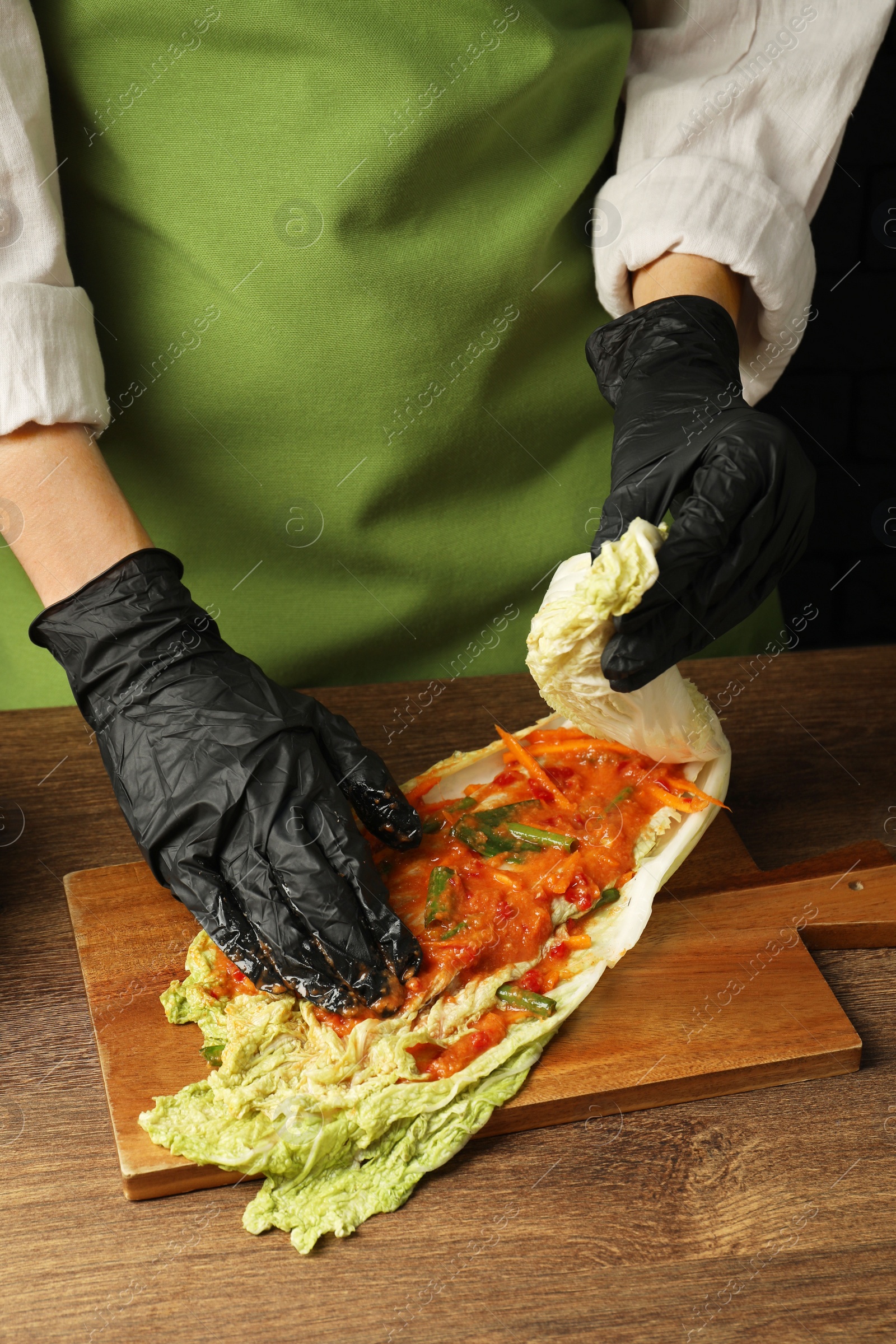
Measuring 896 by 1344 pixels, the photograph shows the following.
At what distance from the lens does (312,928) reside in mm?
1758

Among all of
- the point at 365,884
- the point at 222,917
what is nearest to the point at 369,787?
the point at 365,884

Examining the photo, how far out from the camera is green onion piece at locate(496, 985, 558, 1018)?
180 cm

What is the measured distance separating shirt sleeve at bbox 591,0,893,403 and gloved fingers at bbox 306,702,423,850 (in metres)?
1.28

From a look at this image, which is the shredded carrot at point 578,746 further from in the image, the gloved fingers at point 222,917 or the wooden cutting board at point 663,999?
the gloved fingers at point 222,917

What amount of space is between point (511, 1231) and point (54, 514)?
1441 millimetres

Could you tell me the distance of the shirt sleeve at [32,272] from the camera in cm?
193

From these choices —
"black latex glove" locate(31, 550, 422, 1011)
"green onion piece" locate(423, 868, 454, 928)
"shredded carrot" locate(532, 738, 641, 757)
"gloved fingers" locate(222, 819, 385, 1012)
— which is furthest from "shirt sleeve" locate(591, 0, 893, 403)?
"gloved fingers" locate(222, 819, 385, 1012)

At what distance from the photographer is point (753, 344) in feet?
8.65

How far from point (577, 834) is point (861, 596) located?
105 inches

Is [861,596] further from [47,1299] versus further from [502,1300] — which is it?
[47,1299]

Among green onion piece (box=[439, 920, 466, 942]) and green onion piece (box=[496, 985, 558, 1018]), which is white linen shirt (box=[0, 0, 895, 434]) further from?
green onion piece (box=[496, 985, 558, 1018])

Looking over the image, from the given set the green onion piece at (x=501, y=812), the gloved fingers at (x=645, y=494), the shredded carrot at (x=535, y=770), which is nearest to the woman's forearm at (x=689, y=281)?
the gloved fingers at (x=645, y=494)

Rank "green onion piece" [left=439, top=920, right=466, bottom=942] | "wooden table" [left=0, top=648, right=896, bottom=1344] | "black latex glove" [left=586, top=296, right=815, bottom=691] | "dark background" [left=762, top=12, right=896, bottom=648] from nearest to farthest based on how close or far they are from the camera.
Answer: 1. "wooden table" [left=0, top=648, right=896, bottom=1344]
2. "black latex glove" [left=586, top=296, right=815, bottom=691]
3. "green onion piece" [left=439, top=920, right=466, bottom=942]
4. "dark background" [left=762, top=12, right=896, bottom=648]

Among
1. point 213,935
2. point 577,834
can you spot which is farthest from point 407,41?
point 213,935
